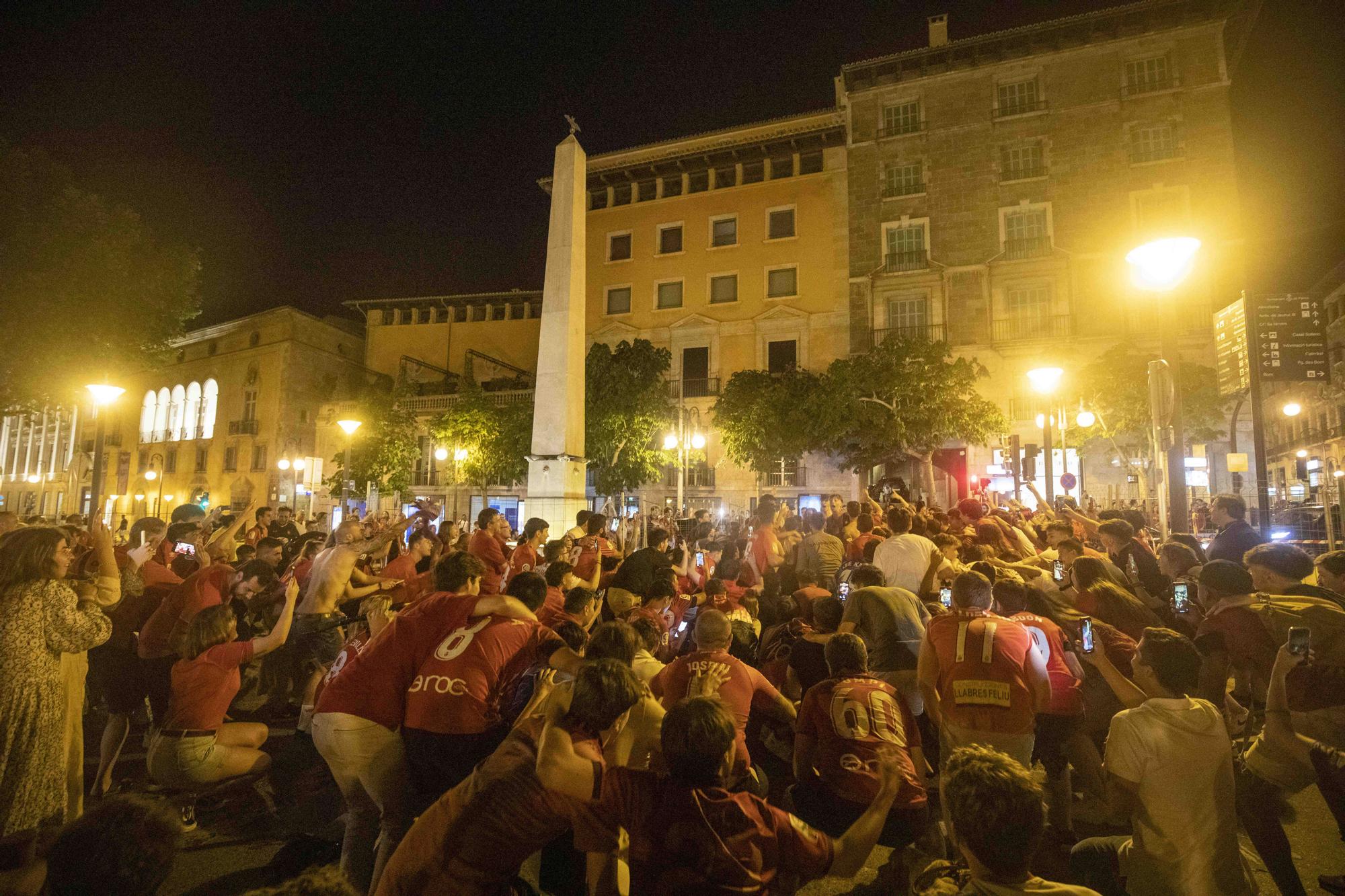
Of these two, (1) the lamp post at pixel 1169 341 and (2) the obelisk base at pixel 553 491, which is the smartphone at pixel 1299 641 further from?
(2) the obelisk base at pixel 553 491

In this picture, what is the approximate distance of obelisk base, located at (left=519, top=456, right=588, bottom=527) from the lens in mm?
12672

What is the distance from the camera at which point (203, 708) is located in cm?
396

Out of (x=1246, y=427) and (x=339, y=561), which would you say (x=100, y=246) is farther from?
(x=1246, y=427)

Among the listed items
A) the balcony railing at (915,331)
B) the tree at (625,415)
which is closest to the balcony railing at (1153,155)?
the balcony railing at (915,331)

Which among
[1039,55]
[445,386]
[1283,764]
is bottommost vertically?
[1283,764]

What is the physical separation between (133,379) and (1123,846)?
5471 centimetres

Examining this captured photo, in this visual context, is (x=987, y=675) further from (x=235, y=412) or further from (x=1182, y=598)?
(x=235, y=412)

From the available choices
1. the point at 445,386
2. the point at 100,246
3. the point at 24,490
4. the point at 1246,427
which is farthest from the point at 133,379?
the point at 1246,427

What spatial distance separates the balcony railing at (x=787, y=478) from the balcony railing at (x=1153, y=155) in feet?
56.6

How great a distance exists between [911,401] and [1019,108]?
13.9 meters

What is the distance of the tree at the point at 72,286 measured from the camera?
17.6m

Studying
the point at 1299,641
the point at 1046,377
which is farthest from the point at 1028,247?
the point at 1299,641

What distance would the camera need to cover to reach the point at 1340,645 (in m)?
3.43

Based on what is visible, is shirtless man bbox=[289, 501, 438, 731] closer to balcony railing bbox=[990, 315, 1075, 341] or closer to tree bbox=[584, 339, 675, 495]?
tree bbox=[584, 339, 675, 495]
